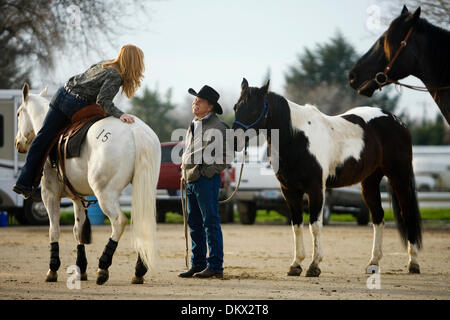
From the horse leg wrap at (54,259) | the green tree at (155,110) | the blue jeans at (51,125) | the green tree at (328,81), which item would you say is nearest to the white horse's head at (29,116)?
the blue jeans at (51,125)

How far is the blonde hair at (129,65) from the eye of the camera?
24.3ft

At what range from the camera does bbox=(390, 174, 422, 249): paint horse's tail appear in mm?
9188

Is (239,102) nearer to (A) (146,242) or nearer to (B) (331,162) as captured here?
(B) (331,162)

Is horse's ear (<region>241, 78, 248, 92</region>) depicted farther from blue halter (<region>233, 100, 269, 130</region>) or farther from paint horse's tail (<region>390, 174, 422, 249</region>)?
paint horse's tail (<region>390, 174, 422, 249</region>)

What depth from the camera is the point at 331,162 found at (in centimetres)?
868

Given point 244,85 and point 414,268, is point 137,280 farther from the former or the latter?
point 414,268

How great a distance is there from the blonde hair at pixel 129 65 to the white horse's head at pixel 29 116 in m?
1.21

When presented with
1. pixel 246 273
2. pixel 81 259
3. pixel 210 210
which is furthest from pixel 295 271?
pixel 81 259

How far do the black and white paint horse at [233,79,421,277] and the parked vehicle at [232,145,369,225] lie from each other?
29.3 ft

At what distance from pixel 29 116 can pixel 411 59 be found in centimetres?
458

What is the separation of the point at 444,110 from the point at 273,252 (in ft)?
17.1

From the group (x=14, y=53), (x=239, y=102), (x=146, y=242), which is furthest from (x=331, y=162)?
(x=14, y=53)

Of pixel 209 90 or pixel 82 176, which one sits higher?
pixel 209 90

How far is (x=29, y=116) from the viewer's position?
8.20 m
